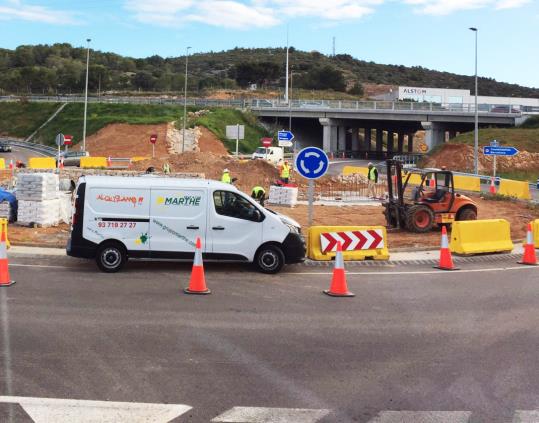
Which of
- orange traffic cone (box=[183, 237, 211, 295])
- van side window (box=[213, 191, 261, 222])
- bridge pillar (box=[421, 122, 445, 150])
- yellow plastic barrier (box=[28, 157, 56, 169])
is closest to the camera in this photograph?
orange traffic cone (box=[183, 237, 211, 295])

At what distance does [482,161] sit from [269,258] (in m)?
44.1

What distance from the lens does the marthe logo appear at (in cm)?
1230

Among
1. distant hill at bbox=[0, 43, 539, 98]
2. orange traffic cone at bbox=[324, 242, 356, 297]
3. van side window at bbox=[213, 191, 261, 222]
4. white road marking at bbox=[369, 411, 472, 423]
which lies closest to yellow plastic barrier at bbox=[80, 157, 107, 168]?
van side window at bbox=[213, 191, 261, 222]

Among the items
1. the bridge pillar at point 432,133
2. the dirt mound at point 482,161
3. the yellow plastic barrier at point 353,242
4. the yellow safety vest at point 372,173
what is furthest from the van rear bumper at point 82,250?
the bridge pillar at point 432,133

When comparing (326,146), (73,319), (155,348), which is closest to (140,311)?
(73,319)

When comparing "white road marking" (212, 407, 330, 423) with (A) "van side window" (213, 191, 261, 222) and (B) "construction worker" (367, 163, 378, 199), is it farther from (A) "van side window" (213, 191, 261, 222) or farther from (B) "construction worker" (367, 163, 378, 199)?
(B) "construction worker" (367, 163, 378, 199)

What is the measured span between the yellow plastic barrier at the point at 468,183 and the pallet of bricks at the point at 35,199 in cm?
2635

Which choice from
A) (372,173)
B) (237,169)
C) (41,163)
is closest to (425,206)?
(372,173)

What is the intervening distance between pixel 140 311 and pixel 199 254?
1.55 metres

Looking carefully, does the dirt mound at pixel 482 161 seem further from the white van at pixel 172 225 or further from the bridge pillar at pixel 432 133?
the white van at pixel 172 225

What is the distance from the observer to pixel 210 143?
67.9 meters

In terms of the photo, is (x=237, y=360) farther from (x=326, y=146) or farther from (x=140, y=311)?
(x=326, y=146)

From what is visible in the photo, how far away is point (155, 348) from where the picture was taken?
735cm

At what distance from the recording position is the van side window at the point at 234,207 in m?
12.4
